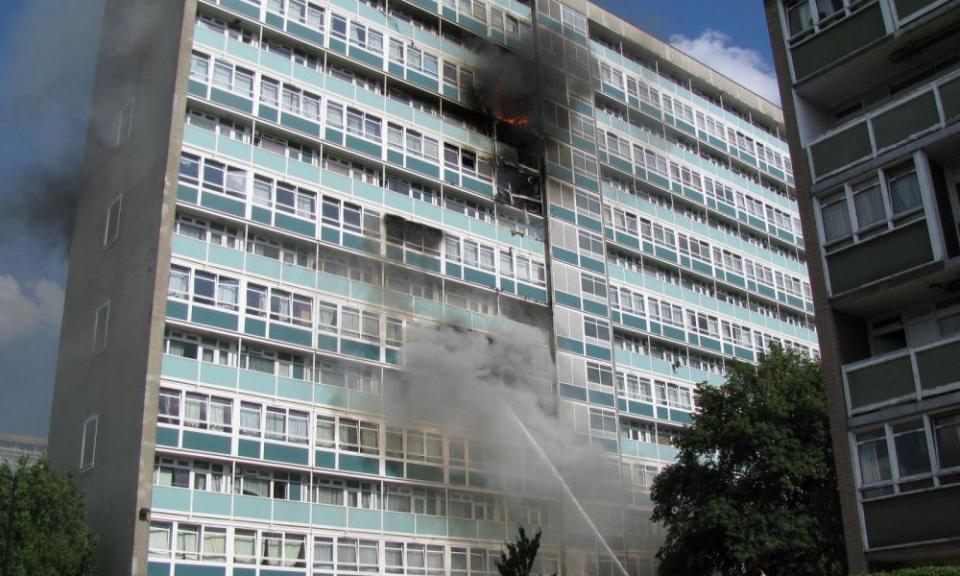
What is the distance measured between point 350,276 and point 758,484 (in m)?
18.2

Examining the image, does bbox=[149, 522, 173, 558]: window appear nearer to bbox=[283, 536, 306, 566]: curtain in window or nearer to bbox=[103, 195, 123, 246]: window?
bbox=[283, 536, 306, 566]: curtain in window

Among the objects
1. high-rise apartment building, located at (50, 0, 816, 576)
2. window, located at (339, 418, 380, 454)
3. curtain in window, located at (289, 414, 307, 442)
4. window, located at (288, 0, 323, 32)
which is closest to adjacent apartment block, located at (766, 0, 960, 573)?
curtain in window, located at (289, 414, 307, 442)

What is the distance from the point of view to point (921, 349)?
1948 centimetres

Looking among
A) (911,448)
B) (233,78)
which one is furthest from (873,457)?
(233,78)

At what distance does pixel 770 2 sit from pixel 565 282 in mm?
28006

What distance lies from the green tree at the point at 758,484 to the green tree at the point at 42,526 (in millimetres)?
19001

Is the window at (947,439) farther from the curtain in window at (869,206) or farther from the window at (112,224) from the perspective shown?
the window at (112,224)

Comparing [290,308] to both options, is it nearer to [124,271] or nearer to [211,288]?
[211,288]

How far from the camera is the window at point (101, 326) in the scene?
41681mm

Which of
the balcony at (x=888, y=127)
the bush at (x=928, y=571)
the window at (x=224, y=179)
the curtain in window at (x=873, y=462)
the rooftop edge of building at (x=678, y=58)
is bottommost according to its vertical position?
the bush at (x=928, y=571)

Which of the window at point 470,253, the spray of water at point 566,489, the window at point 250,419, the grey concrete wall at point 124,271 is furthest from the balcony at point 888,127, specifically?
the window at point 470,253

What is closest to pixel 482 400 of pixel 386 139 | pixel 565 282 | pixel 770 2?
pixel 565 282

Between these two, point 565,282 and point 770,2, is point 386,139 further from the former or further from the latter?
point 770,2

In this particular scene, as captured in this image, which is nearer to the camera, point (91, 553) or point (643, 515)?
point (91, 553)
